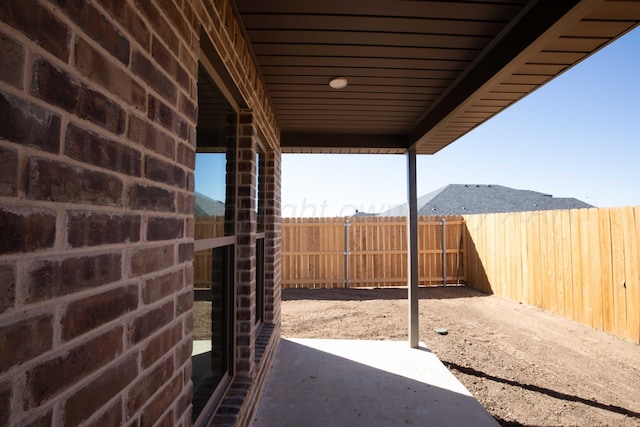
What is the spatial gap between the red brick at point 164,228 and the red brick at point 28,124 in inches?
15.2

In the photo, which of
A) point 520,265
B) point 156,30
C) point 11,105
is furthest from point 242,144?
point 520,265

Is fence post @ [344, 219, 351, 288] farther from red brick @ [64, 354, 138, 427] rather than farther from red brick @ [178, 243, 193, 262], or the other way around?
red brick @ [64, 354, 138, 427]

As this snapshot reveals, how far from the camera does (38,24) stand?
0.55 m

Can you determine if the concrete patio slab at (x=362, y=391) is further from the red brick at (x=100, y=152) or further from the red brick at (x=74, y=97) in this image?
the red brick at (x=74, y=97)

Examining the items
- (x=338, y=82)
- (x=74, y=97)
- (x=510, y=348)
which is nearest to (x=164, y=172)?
(x=74, y=97)

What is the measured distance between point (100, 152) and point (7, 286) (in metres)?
0.33

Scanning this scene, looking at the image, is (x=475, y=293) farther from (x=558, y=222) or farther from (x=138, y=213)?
(x=138, y=213)

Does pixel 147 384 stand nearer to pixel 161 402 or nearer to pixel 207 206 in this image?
pixel 161 402

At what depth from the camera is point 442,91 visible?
3.08 meters

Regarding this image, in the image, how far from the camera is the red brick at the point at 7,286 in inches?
19.1

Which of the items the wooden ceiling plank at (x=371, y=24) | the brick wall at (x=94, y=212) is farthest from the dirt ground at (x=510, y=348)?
the brick wall at (x=94, y=212)

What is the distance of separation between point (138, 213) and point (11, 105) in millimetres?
409

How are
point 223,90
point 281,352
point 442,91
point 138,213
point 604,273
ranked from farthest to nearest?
1. point 604,273
2. point 281,352
3. point 442,91
4. point 223,90
5. point 138,213

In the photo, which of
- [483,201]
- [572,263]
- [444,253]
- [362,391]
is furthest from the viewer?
[483,201]
